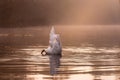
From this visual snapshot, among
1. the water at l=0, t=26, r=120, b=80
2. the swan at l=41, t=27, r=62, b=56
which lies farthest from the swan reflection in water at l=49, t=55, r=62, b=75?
the swan at l=41, t=27, r=62, b=56

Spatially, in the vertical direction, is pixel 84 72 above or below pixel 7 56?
below

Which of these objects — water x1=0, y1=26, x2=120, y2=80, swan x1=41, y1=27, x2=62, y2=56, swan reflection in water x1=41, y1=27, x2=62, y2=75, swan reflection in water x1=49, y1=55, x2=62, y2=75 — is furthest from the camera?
swan x1=41, y1=27, x2=62, y2=56

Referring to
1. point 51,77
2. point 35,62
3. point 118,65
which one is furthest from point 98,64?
point 51,77

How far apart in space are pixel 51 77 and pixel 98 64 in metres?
7.07

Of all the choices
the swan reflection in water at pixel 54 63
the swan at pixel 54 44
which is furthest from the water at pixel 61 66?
the swan at pixel 54 44

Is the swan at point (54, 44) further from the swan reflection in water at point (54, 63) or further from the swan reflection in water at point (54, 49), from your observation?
the swan reflection in water at point (54, 63)

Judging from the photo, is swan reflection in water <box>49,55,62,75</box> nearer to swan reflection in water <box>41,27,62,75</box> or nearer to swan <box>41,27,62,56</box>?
swan reflection in water <box>41,27,62,75</box>

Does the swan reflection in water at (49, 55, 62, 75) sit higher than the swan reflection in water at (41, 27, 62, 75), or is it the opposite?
the swan reflection in water at (41, 27, 62, 75)

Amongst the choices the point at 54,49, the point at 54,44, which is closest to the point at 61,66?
the point at 54,44

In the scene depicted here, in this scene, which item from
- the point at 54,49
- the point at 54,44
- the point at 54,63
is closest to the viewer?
the point at 54,63

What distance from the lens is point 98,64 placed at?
41.2m

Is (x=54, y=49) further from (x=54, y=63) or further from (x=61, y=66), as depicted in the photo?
(x=61, y=66)

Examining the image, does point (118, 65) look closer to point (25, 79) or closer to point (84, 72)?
point (84, 72)

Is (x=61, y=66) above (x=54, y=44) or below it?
below
